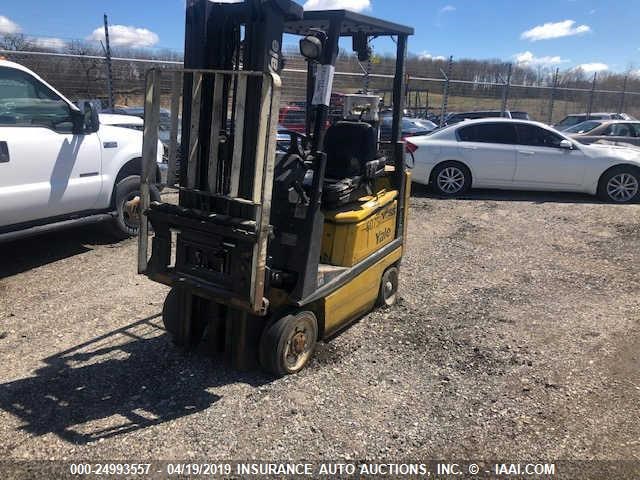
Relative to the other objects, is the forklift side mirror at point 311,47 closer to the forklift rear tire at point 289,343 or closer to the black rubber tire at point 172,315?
the forklift rear tire at point 289,343

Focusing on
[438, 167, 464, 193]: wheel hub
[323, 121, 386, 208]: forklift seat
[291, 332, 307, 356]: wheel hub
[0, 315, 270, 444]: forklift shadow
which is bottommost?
[0, 315, 270, 444]: forklift shadow

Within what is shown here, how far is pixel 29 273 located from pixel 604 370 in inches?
220

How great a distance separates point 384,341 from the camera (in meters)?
4.68

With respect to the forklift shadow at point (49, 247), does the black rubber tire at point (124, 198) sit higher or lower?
higher

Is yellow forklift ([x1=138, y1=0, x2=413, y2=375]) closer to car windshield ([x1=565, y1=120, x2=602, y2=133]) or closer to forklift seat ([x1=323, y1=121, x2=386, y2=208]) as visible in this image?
forklift seat ([x1=323, y1=121, x2=386, y2=208])

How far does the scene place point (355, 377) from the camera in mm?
4070

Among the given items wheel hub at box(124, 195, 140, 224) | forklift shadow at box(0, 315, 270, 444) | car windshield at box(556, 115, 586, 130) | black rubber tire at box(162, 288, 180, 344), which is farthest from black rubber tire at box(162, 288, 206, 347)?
car windshield at box(556, 115, 586, 130)

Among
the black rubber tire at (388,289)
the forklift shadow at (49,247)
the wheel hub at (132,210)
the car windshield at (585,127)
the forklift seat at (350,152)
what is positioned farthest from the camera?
the car windshield at (585,127)

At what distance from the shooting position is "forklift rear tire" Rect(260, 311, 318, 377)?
3.81m

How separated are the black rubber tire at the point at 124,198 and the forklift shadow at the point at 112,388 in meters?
2.72

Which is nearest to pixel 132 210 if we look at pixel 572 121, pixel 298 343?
pixel 298 343

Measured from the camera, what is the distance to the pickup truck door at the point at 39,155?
18.2 ft

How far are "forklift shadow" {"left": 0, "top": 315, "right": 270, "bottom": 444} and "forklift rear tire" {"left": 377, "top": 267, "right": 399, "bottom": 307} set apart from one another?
1660 mm

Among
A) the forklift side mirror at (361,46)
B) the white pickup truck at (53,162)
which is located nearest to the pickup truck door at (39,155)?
the white pickup truck at (53,162)
